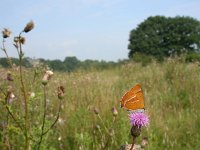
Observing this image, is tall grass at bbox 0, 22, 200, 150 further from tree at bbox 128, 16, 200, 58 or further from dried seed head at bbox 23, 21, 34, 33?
tree at bbox 128, 16, 200, 58

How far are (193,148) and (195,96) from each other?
9.35ft

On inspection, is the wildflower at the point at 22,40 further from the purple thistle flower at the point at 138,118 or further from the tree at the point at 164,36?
the tree at the point at 164,36

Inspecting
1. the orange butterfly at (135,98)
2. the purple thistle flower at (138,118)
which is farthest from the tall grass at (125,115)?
the orange butterfly at (135,98)

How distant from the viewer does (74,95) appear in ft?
21.0

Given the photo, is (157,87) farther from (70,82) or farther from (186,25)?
(186,25)

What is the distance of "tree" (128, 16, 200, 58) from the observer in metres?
50.0

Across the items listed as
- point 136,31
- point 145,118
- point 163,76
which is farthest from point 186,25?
point 145,118

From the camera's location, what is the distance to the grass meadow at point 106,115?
4035 millimetres

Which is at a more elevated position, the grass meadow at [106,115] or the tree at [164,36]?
the tree at [164,36]

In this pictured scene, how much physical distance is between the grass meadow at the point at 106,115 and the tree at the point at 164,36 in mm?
41007

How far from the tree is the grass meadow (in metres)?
41.0

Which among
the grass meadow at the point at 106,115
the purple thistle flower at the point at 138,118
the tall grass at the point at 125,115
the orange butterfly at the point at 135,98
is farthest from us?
the tall grass at the point at 125,115

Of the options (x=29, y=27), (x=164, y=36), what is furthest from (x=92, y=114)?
(x=164, y=36)

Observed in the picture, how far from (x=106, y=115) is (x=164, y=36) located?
158 feet
